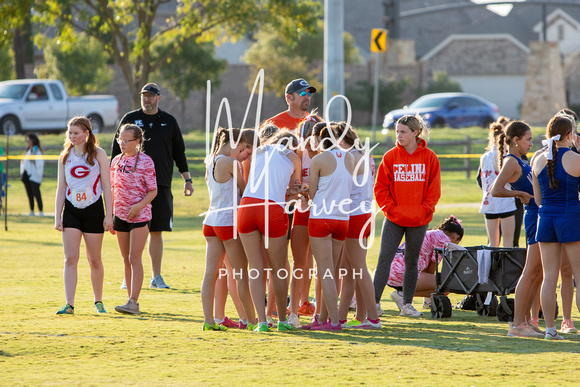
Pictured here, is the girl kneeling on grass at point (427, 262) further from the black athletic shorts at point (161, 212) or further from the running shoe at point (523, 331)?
the black athletic shorts at point (161, 212)

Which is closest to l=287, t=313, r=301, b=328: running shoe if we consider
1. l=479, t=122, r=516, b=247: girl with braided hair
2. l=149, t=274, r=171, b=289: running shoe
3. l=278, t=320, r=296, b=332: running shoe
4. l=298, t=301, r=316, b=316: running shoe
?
l=278, t=320, r=296, b=332: running shoe

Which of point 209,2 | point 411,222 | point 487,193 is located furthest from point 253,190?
point 209,2

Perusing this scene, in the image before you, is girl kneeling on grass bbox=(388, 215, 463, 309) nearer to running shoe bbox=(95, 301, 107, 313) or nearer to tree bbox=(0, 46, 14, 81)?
running shoe bbox=(95, 301, 107, 313)

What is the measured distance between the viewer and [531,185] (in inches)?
305

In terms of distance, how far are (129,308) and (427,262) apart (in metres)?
3.16

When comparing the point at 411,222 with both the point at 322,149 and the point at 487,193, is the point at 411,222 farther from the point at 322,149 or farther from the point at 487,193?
the point at 487,193

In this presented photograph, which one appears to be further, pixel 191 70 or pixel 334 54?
pixel 191 70

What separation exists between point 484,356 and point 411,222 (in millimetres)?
2007

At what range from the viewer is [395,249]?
838 centimetres

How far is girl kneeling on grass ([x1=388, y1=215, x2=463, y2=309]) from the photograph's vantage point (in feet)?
29.6

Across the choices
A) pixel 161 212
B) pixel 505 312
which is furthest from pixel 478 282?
pixel 161 212

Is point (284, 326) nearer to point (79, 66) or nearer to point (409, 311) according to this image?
point (409, 311)

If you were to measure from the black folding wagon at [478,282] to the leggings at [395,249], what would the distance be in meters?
0.40

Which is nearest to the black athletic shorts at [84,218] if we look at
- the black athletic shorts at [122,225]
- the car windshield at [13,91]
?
the black athletic shorts at [122,225]
